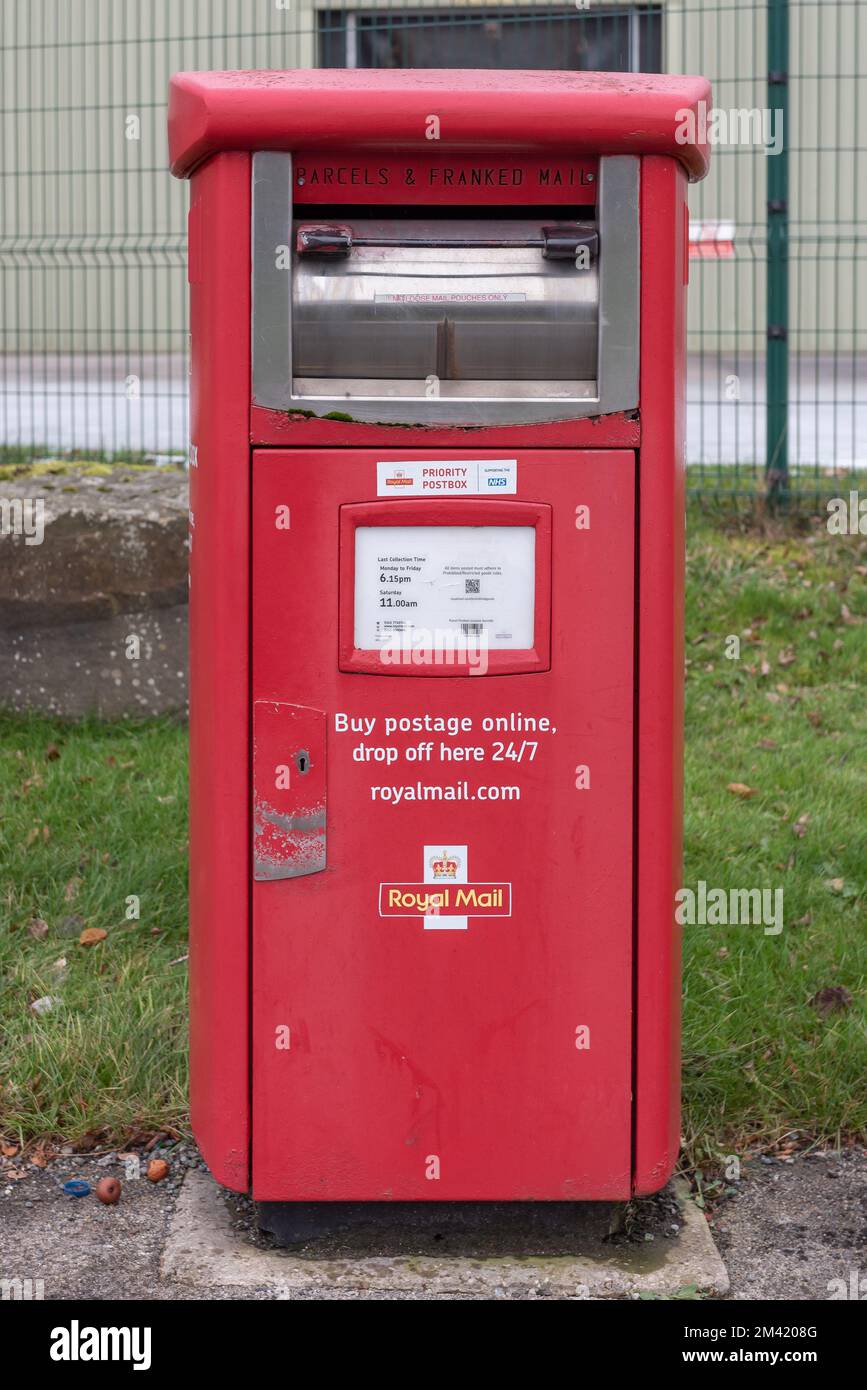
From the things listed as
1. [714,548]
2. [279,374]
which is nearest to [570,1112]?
[279,374]

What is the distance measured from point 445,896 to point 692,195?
887 centimetres

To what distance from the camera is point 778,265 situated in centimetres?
692

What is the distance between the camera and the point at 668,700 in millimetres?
2568

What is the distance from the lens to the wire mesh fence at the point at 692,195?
23.3 ft

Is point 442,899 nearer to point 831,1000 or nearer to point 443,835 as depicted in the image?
point 443,835

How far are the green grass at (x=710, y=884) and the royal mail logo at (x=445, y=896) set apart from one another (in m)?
0.89

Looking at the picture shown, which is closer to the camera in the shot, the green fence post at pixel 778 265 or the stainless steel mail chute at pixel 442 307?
the stainless steel mail chute at pixel 442 307

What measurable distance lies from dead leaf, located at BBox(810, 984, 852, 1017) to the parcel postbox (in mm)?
955

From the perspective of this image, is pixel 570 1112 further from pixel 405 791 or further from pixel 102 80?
pixel 102 80
